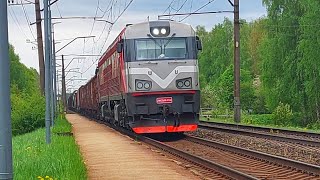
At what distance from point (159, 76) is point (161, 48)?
116cm

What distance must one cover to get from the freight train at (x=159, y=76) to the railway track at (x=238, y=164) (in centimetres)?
184

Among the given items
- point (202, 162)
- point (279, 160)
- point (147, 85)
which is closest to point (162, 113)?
point (147, 85)

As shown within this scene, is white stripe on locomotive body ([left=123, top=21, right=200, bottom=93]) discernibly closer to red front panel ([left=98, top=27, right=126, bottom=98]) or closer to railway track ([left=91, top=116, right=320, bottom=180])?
red front panel ([left=98, top=27, right=126, bottom=98])

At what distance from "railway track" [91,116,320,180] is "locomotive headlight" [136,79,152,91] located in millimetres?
2278

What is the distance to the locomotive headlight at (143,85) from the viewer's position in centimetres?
2172

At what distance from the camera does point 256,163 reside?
1483 centimetres

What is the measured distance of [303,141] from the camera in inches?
773

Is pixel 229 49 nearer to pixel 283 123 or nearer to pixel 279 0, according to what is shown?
pixel 279 0

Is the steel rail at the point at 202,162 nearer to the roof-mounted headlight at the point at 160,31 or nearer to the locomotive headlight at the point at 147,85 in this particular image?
the locomotive headlight at the point at 147,85

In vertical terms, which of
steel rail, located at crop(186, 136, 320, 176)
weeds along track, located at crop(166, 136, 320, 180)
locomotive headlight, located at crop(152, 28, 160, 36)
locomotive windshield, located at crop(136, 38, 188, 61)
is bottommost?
weeds along track, located at crop(166, 136, 320, 180)

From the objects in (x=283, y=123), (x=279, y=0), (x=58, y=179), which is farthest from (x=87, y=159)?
(x=279, y=0)

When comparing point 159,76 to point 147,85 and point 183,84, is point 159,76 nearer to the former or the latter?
point 147,85

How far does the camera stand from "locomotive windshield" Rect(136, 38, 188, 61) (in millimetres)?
22234

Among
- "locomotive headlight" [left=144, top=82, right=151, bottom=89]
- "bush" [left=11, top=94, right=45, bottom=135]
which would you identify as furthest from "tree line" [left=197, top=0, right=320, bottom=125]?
"locomotive headlight" [left=144, top=82, right=151, bottom=89]
